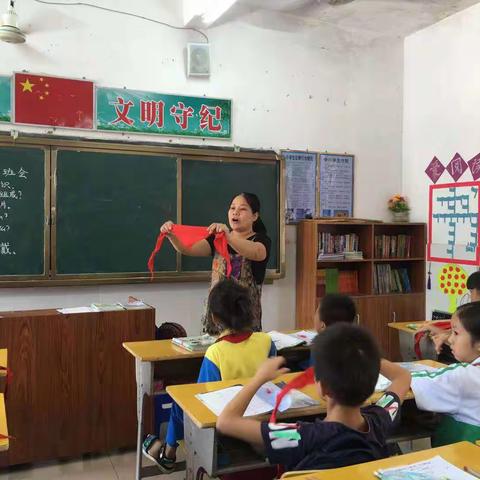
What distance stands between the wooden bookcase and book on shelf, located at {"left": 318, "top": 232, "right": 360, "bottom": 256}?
2.7 inches

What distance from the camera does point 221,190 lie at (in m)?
4.57

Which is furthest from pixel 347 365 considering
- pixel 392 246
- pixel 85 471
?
pixel 392 246

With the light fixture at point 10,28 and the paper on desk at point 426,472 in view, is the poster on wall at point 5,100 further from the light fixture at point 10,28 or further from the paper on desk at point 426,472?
the paper on desk at point 426,472

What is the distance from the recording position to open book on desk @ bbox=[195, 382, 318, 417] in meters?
1.81

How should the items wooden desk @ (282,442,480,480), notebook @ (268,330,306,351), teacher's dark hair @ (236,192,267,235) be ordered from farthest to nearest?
teacher's dark hair @ (236,192,267,235), notebook @ (268,330,306,351), wooden desk @ (282,442,480,480)

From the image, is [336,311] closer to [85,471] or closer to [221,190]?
[85,471]

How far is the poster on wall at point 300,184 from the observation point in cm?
488

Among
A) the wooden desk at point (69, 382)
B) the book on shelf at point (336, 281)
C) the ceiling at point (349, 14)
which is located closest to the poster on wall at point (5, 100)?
the wooden desk at point (69, 382)

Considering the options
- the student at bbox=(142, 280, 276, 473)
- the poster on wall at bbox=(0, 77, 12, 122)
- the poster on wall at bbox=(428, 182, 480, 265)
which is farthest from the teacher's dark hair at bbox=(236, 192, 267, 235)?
the poster on wall at bbox=(428, 182, 480, 265)

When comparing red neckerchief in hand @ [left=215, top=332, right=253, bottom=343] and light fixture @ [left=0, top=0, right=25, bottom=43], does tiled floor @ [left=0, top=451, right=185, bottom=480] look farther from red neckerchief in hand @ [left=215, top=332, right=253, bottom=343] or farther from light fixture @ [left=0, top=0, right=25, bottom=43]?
light fixture @ [left=0, top=0, right=25, bottom=43]

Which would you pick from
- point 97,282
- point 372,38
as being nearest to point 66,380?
point 97,282

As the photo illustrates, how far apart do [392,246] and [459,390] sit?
3352mm

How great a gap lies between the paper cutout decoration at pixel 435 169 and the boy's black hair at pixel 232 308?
3325mm

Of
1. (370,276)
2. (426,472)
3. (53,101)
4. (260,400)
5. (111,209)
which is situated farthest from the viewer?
(370,276)
